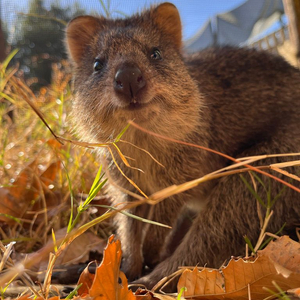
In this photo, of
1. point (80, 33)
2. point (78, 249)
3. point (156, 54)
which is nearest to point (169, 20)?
point (156, 54)

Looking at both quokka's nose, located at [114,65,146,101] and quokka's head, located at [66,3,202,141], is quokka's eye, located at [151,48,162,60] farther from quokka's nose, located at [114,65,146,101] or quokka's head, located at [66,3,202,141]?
quokka's nose, located at [114,65,146,101]

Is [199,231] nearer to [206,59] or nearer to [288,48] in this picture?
[206,59]

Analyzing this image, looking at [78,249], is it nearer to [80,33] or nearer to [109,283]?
[109,283]

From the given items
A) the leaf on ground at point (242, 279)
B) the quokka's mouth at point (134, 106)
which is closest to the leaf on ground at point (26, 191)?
the quokka's mouth at point (134, 106)

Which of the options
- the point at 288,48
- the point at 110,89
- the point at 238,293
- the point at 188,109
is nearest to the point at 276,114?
the point at 188,109

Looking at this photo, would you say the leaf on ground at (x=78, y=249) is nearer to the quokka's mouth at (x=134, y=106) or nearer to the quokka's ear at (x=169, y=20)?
the quokka's mouth at (x=134, y=106)

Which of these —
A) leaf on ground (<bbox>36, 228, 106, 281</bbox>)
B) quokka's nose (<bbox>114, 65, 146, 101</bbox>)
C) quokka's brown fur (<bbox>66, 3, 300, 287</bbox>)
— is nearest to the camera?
quokka's nose (<bbox>114, 65, 146, 101</bbox>)

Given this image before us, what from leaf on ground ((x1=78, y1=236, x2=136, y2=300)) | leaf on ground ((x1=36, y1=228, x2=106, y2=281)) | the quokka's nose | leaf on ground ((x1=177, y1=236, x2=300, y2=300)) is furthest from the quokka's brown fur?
leaf on ground ((x1=78, y1=236, x2=136, y2=300))
